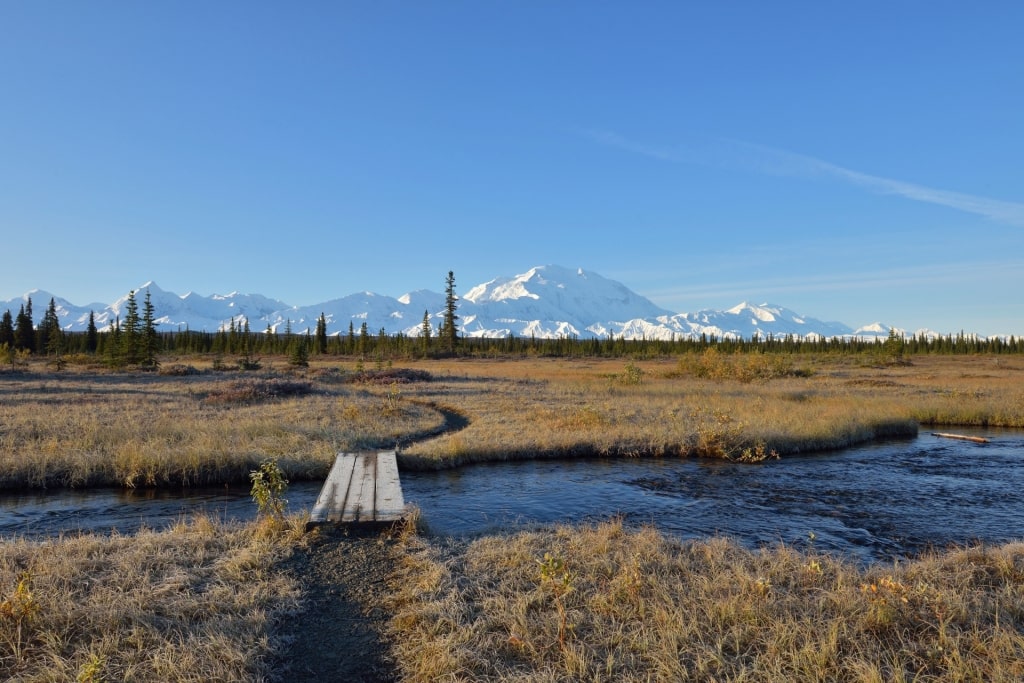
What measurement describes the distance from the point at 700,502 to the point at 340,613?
9.48 m

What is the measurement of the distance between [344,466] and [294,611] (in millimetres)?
8220

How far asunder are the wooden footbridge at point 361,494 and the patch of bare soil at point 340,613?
31cm

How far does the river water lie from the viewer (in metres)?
11.6

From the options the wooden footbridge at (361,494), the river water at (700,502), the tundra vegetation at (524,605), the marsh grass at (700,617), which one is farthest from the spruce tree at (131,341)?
the marsh grass at (700,617)

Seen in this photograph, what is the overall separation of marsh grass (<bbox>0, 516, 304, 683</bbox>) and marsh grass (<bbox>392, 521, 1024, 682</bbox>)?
5.80ft

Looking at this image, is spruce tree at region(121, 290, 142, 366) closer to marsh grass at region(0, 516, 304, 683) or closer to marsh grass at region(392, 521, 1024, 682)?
marsh grass at region(0, 516, 304, 683)

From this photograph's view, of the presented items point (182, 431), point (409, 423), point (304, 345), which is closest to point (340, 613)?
point (182, 431)

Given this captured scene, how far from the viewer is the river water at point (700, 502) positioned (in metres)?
11.6

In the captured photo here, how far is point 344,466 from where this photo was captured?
15.2 meters

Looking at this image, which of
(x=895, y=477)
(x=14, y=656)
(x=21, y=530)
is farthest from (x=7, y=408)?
(x=895, y=477)

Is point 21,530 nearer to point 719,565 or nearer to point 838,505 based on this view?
point 719,565

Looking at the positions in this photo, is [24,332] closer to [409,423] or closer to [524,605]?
[409,423]

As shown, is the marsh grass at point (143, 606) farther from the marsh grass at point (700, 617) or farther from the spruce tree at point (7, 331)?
the spruce tree at point (7, 331)

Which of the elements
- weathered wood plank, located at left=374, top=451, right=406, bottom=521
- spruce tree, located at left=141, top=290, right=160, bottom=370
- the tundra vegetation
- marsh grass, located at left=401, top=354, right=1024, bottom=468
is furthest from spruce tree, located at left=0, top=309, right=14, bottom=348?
weathered wood plank, located at left=374, top=451, right=406, bottom=521
